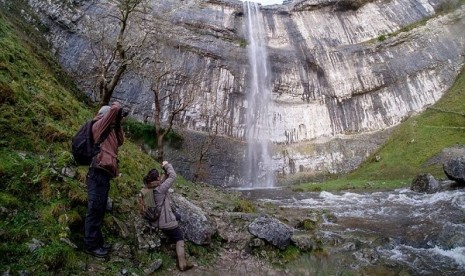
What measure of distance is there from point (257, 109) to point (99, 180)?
35.6 m

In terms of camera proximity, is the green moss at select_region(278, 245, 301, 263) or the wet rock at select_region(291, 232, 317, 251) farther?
the wet rock at select_region(291, 232, 317, 251)

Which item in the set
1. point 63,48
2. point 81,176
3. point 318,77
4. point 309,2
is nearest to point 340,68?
point 318,77

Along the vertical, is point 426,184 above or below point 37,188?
above

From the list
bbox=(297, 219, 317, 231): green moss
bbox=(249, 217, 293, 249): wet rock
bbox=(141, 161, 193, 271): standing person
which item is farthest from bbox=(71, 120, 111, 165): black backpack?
bbox=(297, 219, 317, 231): green moss

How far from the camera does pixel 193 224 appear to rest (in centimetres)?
957

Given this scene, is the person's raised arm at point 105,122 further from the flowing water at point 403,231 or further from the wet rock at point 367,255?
the wet rock at point 367,255

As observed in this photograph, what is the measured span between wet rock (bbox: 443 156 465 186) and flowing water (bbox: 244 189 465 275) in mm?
1821

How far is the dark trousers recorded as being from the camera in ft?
24.1

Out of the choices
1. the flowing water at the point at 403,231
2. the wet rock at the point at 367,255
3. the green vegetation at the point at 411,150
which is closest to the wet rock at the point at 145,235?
the flowing water at the point at 403,231

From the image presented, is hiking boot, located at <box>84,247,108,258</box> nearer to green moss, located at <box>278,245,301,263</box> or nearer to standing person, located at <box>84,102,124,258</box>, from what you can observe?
standing person, located at <box>84,102,124,258</box>

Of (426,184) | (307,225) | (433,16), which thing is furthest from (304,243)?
(433,16)

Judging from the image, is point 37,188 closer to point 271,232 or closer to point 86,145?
point 86,145

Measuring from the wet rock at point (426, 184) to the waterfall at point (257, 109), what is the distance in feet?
52.9

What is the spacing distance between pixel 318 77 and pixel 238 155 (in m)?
14.2
